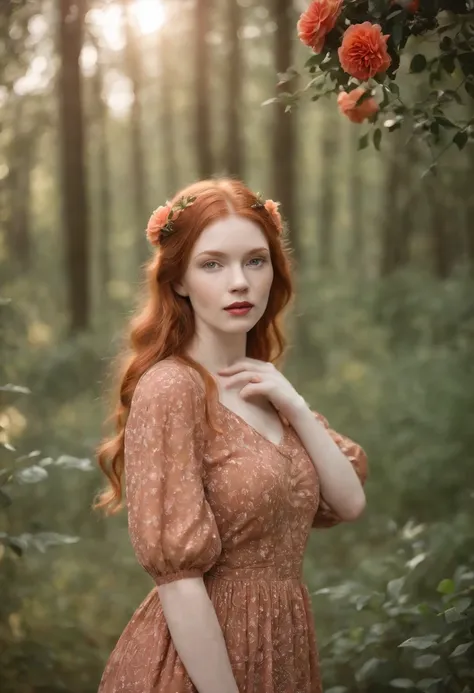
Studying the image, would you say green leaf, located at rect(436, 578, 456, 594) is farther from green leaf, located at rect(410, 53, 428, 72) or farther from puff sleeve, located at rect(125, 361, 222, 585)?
green leaf, located at rect(410, 53, 428, 72)

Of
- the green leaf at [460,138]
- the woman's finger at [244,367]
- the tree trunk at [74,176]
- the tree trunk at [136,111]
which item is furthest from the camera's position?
the tree trunk at [136,111]

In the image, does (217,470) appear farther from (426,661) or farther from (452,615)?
(426,661)

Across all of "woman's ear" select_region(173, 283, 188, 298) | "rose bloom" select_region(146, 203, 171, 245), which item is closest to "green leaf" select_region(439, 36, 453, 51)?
"rose bloom" select_region(146, 203, 171, 245)

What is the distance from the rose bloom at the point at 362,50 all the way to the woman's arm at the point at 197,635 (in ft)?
4.76

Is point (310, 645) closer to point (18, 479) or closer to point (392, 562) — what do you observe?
point (18, 479)

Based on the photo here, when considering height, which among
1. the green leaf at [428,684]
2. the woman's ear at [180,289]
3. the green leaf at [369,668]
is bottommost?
the green leaf at [428,684]

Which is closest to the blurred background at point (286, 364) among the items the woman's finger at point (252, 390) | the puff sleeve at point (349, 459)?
the puff sleeve at point (349, 459)

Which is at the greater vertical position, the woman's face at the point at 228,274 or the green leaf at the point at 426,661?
the woman's face at the point at 228,274

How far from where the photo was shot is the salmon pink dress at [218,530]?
230 centimetres

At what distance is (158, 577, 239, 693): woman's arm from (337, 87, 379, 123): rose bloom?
1.66 meters

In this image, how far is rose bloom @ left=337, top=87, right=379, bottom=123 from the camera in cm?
309

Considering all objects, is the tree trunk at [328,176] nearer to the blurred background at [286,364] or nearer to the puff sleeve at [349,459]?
the blurred background at [286,364]

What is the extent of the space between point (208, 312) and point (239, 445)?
38cm

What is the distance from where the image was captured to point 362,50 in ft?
8.41
